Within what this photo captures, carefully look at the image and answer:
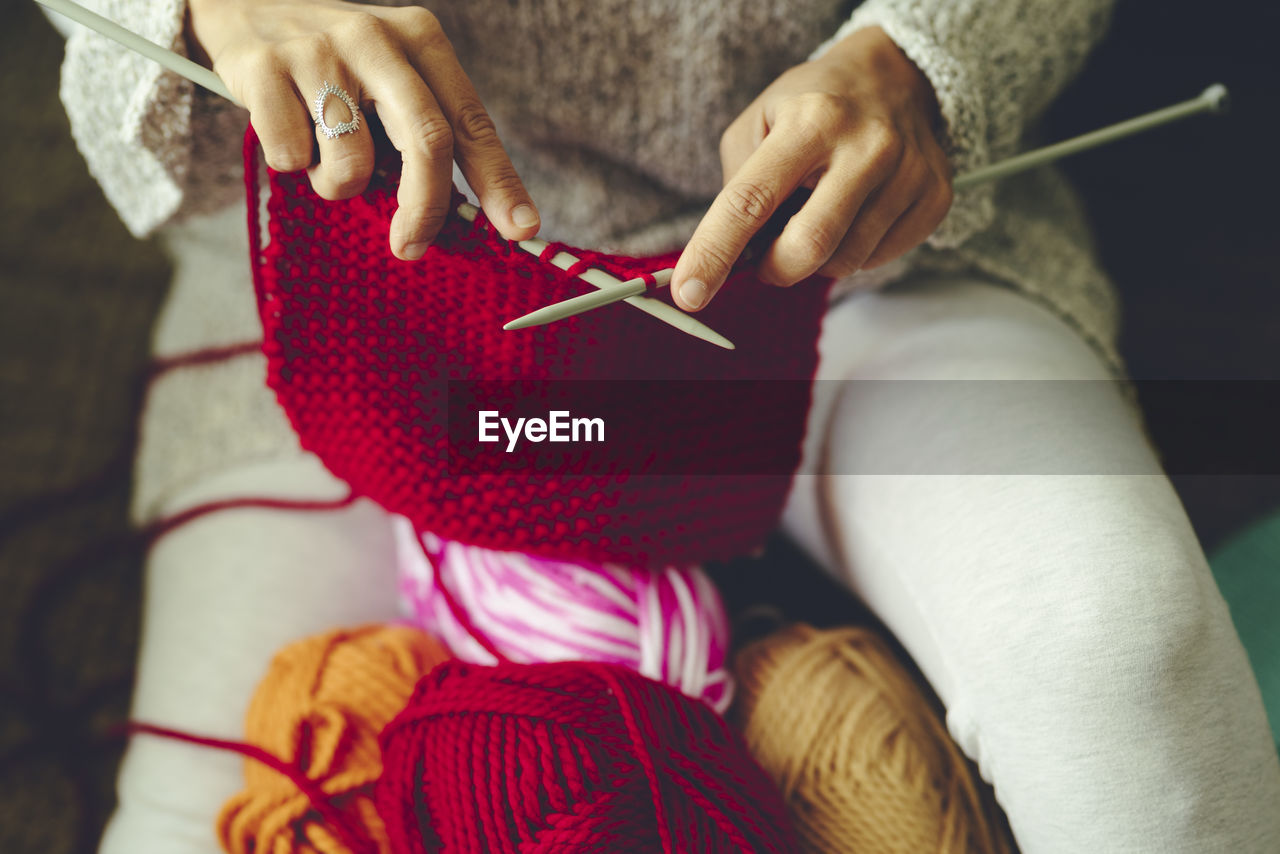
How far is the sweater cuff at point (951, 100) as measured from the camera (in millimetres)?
578

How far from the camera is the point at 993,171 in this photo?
22.9 inches

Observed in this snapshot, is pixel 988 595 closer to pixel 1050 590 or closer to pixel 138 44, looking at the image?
pixel 1050 590

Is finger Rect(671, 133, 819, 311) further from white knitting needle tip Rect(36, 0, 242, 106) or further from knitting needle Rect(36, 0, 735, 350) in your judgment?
white knitting needle tip Rect(36, 0, 242, 106)

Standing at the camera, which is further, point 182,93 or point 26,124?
point 26,124

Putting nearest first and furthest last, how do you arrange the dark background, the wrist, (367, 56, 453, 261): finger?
(367, 56, 453, 261): finger, the wrist, the dark background

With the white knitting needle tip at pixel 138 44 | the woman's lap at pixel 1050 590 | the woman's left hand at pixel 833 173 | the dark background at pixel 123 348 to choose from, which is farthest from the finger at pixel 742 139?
the dark background at pixel 123 348

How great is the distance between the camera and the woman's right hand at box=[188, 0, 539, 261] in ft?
1.49

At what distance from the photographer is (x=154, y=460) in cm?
87

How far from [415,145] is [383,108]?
0.04 metres

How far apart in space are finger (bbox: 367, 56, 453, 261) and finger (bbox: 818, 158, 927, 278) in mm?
254

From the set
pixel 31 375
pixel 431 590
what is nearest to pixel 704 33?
pixel 431 590

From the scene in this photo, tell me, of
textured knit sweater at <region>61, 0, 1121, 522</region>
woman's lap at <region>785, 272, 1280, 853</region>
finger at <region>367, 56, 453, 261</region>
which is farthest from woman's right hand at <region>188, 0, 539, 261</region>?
woman's lap at <region>785, 272, 1280, 853</region>

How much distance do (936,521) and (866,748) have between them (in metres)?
0.17

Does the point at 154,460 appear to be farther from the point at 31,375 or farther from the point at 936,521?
the point at 936,521
